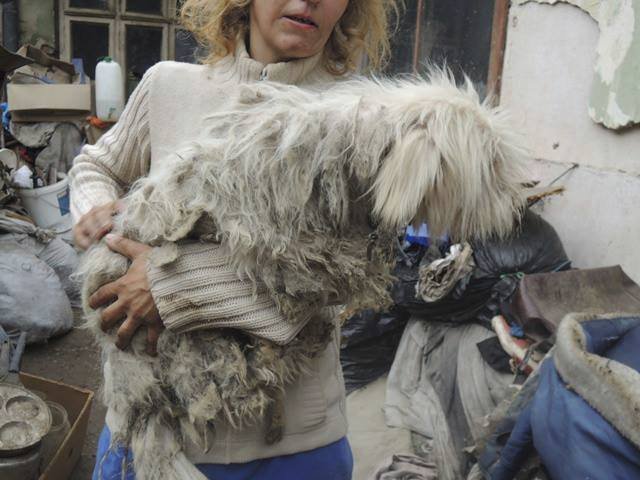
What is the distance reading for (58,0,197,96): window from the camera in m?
6.90

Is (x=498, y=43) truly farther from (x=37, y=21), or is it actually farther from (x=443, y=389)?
(x=37, y=21)

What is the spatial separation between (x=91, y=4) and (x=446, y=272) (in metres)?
5.98

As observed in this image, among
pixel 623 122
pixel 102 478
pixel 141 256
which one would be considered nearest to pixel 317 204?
pixel 141 256

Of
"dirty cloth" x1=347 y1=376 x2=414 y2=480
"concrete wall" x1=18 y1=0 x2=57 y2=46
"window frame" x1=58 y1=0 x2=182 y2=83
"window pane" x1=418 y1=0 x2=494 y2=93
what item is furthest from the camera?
"window frame" x1=58 y1=0 x2=182 y2=83

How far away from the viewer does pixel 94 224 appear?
1.22 metres

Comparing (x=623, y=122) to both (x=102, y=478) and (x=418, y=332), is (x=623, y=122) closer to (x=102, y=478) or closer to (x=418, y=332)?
(x=418, y=332)

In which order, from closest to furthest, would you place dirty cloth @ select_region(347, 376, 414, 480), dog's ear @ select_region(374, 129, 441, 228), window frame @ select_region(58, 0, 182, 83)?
dog's ear @ select_region(374, 129, 441, 228) → dirty cloth @ select_region(347, 376, 414, 480) → window frame @ select_region(58, 0, 182, 83)

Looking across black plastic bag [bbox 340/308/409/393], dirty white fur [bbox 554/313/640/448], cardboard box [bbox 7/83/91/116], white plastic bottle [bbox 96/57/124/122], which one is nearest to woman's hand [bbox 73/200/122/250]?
dirty white fur [bbox 554/313/640/448]

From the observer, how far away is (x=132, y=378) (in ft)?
3.59

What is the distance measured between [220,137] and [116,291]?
1.14 ft

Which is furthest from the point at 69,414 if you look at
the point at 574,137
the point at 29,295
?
the point at 574,137

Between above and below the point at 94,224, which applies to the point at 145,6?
above

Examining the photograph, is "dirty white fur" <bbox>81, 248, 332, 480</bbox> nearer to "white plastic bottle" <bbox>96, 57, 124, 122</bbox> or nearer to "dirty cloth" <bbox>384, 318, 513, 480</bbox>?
"dirty cloth" <bbox>384, 318, 513, 480</bbox>

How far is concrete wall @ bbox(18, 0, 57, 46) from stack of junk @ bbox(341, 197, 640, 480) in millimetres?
5747
